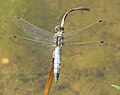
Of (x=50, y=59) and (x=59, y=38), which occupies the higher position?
(x=59, y=38)

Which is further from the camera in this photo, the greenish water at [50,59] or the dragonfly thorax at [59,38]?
the greenish water at [50,59]

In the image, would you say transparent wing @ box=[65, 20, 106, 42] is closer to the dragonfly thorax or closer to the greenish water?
the dragonfly thorax

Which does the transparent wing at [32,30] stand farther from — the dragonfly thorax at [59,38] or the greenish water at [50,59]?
the greenish water at [50,59]

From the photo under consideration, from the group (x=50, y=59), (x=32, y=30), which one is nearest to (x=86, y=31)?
(x=32, y=30)

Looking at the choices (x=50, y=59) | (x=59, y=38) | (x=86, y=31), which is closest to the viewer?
(x=59, y=38)

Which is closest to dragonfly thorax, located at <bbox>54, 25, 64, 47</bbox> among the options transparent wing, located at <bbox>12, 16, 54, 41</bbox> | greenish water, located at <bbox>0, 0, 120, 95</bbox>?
transparent wing, located at <bbox>12, 16, 54, 41</bbox>

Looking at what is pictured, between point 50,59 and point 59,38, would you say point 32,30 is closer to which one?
point 59,38

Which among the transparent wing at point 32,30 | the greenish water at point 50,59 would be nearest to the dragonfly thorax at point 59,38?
the transparent wing at point 32,30

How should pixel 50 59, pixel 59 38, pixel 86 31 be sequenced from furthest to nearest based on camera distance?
pixel 50 59 → pixel 86 31 → pixel 59 38
